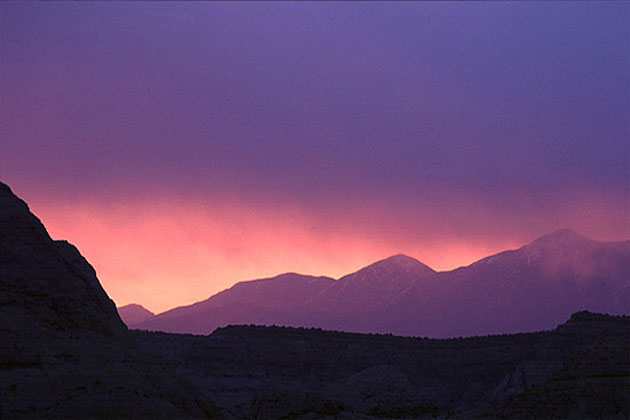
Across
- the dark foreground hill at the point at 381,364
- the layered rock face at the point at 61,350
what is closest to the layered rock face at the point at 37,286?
the layered rock face at the point at 61,350

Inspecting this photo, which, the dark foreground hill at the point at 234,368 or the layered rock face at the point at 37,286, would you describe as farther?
the layered rock face at the point at 37,286

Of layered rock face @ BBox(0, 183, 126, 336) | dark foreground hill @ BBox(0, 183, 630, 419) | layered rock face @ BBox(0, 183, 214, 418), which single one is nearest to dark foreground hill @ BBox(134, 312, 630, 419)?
dark foreground hill @ BBox(0, 183, 630, 419)

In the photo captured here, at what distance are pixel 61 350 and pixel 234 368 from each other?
2477 inches

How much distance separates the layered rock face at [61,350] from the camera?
35125 mm

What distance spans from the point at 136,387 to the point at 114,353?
101 inches

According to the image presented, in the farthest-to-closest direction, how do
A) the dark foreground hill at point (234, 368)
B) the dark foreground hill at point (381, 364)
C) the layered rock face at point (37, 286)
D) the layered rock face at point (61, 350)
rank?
1. the dark foreground hill at point (381, 364)
2. the layered rock face at point (37, 286)
3. the dark foreground hill at point (234, 368)
4. the layered rock face at point (61, 350)

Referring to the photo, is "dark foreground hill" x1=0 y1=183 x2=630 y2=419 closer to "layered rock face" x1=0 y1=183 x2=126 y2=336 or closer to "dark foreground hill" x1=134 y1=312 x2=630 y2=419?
"layered rock face" x1=0 y1=183 x2=126 y2=336

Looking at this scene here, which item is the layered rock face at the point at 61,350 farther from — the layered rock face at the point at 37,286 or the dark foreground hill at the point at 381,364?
the dark foreground hill at the point at 381,364

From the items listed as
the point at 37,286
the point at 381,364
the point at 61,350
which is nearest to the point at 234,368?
the point at 381,364

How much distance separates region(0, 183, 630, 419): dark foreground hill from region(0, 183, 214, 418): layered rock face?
0.06 metres

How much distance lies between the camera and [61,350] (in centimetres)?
3759

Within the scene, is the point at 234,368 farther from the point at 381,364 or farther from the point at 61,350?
the point at 61,350

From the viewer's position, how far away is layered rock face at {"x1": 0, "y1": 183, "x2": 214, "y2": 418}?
3512 centimetres

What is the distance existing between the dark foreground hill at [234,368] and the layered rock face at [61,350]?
0.06m
